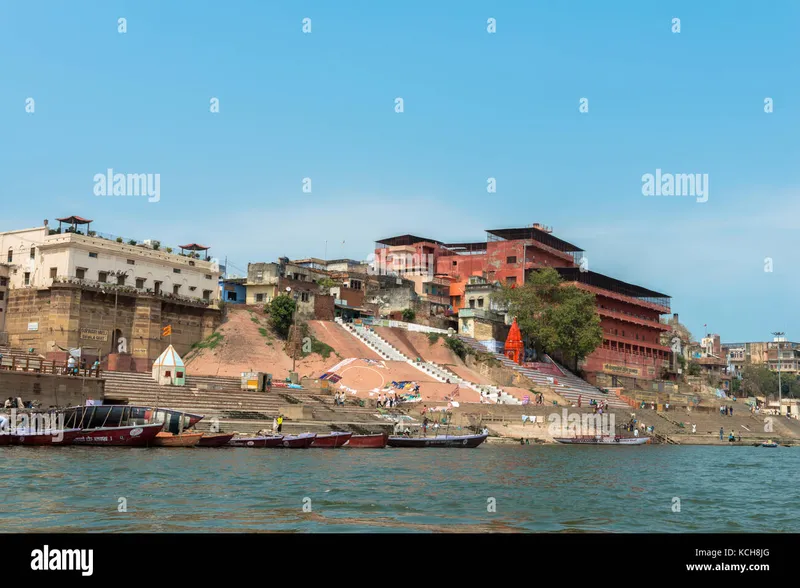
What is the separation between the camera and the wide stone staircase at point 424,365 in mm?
63375

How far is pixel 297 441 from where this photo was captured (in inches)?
1572

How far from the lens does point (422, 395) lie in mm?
59844

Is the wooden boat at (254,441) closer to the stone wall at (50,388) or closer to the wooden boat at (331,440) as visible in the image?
the wooden boat at (331,440)

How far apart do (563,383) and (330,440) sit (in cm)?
3556

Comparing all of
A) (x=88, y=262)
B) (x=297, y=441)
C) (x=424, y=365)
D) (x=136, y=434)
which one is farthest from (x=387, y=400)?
(x=136, y=434)

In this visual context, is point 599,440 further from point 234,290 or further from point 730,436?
point 234,290

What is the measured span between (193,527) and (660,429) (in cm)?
5621

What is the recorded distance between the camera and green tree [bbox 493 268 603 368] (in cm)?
7575

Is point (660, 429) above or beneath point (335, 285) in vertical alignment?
beneath

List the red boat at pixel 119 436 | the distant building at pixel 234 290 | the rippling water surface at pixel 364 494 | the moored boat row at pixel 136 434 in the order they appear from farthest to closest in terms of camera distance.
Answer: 1. the distant building at pixel 234 290
2. the red boat at pixel 119 436
3. the moored boat row at pixel 136 434
4. the rippling water surface at pixel 364 494

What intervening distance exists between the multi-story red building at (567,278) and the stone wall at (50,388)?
46.1m

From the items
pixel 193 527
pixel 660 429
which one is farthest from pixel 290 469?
pixel 660 429

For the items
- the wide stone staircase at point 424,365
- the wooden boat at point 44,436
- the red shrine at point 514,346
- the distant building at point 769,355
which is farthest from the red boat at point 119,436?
the distant building at point 769,355
